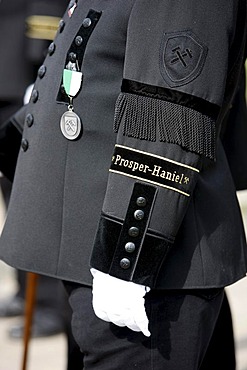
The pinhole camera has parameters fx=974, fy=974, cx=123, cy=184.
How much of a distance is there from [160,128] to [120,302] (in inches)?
14.1

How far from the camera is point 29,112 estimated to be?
7.67 feet

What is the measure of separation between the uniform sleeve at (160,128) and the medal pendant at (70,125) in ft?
0.56

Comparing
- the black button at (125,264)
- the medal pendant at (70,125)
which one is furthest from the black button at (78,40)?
the black button at (125,264)

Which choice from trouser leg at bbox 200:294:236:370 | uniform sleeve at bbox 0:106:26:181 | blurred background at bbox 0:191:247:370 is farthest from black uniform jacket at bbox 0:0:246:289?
blurred background at bbox 0:191:247:370

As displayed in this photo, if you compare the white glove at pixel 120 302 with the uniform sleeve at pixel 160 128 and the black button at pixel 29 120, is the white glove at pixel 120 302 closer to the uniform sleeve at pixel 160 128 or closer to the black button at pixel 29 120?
the uniform sleeve at pixel 160 128

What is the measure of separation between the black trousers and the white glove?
114 mm

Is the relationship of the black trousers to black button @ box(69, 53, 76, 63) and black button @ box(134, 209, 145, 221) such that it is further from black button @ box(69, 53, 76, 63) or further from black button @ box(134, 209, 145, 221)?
black button @ box(69, 53, 76, 63)

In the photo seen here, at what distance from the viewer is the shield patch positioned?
197 cm

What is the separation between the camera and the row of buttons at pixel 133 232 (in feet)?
6.46

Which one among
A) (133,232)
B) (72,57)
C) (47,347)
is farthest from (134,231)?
(47,347)

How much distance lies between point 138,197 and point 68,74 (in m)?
0.36

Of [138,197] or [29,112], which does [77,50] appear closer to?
[29,112]

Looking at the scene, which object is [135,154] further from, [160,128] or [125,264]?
[125,264]

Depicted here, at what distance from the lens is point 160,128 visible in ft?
6.46
